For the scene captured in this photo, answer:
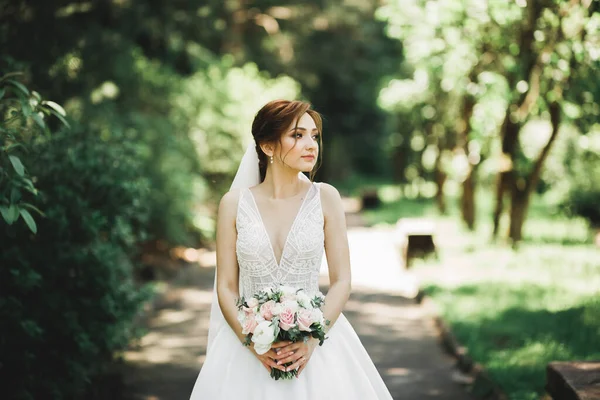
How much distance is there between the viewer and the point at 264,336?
10.3ft

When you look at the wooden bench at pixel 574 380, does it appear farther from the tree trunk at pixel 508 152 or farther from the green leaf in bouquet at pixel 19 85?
the tree trunk at pixel 508 152

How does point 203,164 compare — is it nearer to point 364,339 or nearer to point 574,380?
point 364,339

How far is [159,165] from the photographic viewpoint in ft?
46.0

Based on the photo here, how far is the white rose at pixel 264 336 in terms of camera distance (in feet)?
10.3

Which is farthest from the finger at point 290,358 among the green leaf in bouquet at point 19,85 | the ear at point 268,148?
the green leaf in bouquet at point 19,85

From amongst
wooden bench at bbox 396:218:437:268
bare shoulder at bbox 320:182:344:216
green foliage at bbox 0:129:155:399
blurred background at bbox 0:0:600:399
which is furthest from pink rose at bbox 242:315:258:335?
wooden bench at bbox 396:218:437:268

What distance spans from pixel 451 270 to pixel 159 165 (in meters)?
5.95

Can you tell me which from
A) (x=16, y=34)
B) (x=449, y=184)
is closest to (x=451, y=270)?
(x=16, y=34)

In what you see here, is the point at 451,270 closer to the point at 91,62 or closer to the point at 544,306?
the point at 544,306

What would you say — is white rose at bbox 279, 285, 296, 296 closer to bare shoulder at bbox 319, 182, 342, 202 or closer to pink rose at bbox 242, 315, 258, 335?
pink rose at bbox 242, 315, 258, 335

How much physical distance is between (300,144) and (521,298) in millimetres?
6720

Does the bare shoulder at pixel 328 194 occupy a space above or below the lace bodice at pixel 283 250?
above

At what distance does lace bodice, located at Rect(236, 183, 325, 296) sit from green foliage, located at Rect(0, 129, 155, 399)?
2404mm

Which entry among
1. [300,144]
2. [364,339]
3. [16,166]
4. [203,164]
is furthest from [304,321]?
→ [203,164]
